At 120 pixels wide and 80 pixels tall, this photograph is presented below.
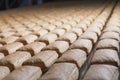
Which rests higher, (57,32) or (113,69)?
(113,69)

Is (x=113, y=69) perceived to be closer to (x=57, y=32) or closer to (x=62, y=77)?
(x=62, y=77)

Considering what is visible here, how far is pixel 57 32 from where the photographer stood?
7.49 ft

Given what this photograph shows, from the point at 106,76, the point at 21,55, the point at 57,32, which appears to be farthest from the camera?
the point at 57,32

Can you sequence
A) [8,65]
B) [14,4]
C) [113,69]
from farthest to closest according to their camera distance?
[14,4] → [8,65] → [113,69]

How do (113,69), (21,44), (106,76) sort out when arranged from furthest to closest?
(21,44) → (113,69) → (106,76)

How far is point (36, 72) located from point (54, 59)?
0.26 m

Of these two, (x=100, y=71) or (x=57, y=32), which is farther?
(x=57, y=32)

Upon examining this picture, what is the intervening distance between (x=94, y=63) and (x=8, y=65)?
1.52 feet

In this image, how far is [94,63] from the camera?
129 centimetres

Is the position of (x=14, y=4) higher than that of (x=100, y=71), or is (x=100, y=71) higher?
(x=100, y=71)

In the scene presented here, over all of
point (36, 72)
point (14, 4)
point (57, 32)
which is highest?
point (36, 72)

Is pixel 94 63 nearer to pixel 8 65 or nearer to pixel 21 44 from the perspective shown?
pixel 8 65

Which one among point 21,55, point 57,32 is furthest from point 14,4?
point 21,55

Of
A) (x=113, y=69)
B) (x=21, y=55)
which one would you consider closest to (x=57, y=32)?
(x=21, y=55)
